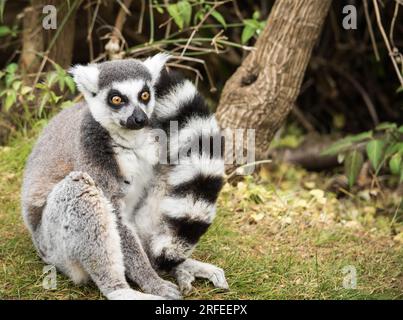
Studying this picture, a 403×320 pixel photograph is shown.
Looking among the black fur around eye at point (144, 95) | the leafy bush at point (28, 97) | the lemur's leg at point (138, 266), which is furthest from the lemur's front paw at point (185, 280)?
the leafy bush at point (28, 97)

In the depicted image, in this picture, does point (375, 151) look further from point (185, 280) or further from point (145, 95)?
point (145, 95)

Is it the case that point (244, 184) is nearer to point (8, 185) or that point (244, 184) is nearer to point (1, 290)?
point (8, 185)

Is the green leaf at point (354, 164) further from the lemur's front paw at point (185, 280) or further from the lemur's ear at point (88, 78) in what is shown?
the lemur's ear at point (88, 78)

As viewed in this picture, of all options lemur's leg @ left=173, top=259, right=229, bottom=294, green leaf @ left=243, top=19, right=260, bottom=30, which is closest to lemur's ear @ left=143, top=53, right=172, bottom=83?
lemur's leg @ left=173, top=259, right=229, bottom=294

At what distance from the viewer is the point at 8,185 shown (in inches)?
216

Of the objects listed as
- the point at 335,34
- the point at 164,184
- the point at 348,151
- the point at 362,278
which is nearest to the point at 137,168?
the point at 164,184

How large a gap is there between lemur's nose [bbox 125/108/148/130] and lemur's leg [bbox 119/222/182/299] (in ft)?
1.91

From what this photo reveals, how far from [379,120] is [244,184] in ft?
13.0

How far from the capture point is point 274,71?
18.7ft

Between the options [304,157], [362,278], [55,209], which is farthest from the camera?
[304,157]

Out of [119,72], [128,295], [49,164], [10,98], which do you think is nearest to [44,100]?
[10,98]

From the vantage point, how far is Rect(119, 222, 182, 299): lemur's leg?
3.87m

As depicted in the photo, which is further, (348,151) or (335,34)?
(335,34)

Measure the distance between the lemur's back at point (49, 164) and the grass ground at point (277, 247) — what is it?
0.45m
